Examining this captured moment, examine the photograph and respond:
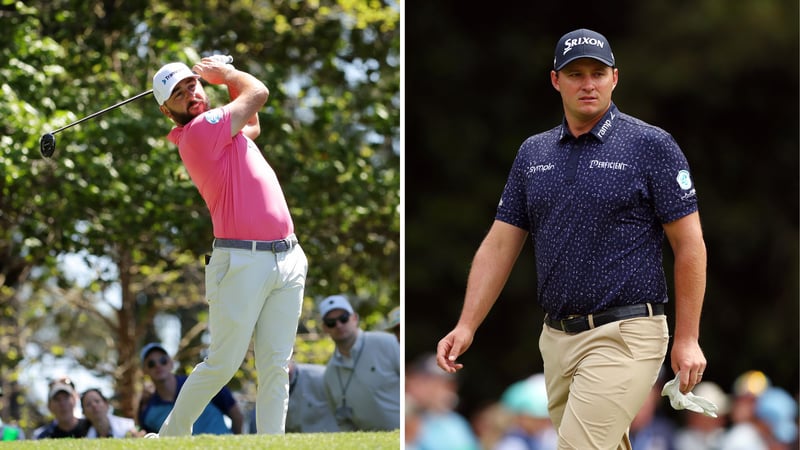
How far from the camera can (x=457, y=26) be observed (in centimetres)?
608

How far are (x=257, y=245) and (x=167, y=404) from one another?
2898 mm

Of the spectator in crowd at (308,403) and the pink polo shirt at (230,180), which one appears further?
the spectator in crowd at (308,403)

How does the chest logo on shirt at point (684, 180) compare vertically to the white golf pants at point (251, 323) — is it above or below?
above

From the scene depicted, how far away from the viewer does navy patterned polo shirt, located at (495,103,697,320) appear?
3395 mm

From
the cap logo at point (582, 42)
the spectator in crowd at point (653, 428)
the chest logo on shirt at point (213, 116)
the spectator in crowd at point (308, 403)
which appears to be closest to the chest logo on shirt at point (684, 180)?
the cap logo at point (582, 42)

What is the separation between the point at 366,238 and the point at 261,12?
8.34 feet

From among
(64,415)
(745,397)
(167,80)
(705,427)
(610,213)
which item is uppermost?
(167,80)

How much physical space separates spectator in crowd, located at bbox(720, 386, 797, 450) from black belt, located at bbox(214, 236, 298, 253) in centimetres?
334

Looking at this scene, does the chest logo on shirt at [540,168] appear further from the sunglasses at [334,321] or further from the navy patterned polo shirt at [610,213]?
the sunglasses at [334,321]

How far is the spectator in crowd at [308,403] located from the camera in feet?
24.4

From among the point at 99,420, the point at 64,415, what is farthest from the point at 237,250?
the point at 64,415

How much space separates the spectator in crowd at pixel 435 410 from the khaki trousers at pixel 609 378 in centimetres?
161

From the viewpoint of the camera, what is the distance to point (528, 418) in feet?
18.2

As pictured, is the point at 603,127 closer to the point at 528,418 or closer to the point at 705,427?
the point at 528,418
